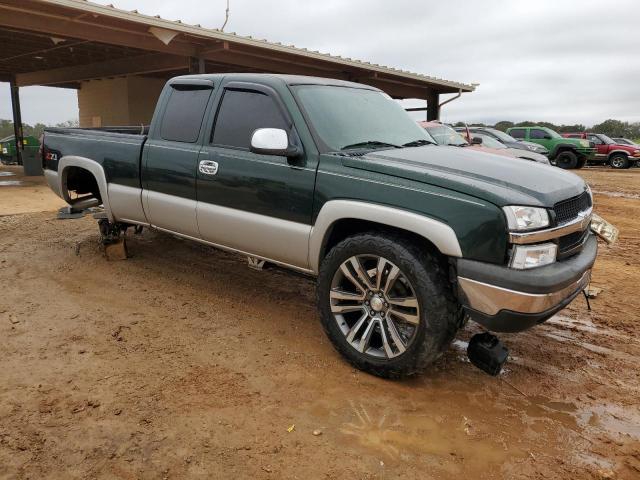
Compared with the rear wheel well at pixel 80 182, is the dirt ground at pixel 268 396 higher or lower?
lower

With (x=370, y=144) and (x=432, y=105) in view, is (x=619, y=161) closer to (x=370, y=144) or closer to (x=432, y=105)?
(x=432, y=105)

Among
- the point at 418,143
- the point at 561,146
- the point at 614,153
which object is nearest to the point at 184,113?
the point at 418,143

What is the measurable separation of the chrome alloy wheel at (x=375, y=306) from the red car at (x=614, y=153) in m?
23.6

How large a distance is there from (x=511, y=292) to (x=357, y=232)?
1126 mm

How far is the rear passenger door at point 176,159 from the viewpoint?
167 inches

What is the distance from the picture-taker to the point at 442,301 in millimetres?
2902

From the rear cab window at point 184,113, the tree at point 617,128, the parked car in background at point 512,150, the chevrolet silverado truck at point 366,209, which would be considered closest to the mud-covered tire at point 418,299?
the chevrolet silverado truck at point 366,209

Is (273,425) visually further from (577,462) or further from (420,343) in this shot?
(577,462)

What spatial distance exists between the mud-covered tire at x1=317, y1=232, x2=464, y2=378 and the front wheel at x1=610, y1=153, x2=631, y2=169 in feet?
77.4

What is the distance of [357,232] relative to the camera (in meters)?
3.41

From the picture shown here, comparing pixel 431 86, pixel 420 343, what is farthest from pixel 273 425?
pixel 431 86

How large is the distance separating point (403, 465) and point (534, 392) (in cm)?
120

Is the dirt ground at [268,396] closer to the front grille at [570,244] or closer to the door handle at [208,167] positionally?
the front grille at [570,244]

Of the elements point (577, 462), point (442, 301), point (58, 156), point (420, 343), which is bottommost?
point (577, 462)
